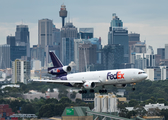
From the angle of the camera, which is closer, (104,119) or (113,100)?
(104,119)

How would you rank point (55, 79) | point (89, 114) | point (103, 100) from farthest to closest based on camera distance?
point (55, 79) < point (103, 100) < point (89, 114)

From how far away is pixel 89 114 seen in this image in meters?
130

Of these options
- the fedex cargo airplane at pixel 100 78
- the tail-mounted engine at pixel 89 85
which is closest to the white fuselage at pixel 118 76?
the fedex cargo airplane at pixel 100 78

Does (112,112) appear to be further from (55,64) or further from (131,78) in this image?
(55,64)

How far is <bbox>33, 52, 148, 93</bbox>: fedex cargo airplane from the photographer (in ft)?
437

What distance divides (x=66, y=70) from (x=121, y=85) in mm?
20638

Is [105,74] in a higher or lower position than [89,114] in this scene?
higher

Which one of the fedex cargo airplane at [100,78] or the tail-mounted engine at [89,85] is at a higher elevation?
the fedex cargo airplane at [100,78]

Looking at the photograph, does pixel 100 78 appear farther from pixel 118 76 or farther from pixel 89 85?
pixel 118 76

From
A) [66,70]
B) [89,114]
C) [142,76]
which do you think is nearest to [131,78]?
[142,76]

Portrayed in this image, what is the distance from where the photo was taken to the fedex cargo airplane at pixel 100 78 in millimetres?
133250

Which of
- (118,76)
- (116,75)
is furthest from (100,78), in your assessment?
(118,76)

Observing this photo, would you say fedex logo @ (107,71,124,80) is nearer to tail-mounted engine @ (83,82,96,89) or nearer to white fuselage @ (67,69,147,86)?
white fuselage @ (67,69,147,86)

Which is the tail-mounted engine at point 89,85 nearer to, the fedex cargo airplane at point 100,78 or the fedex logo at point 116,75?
the fedex cargo airplane at point 100,78
